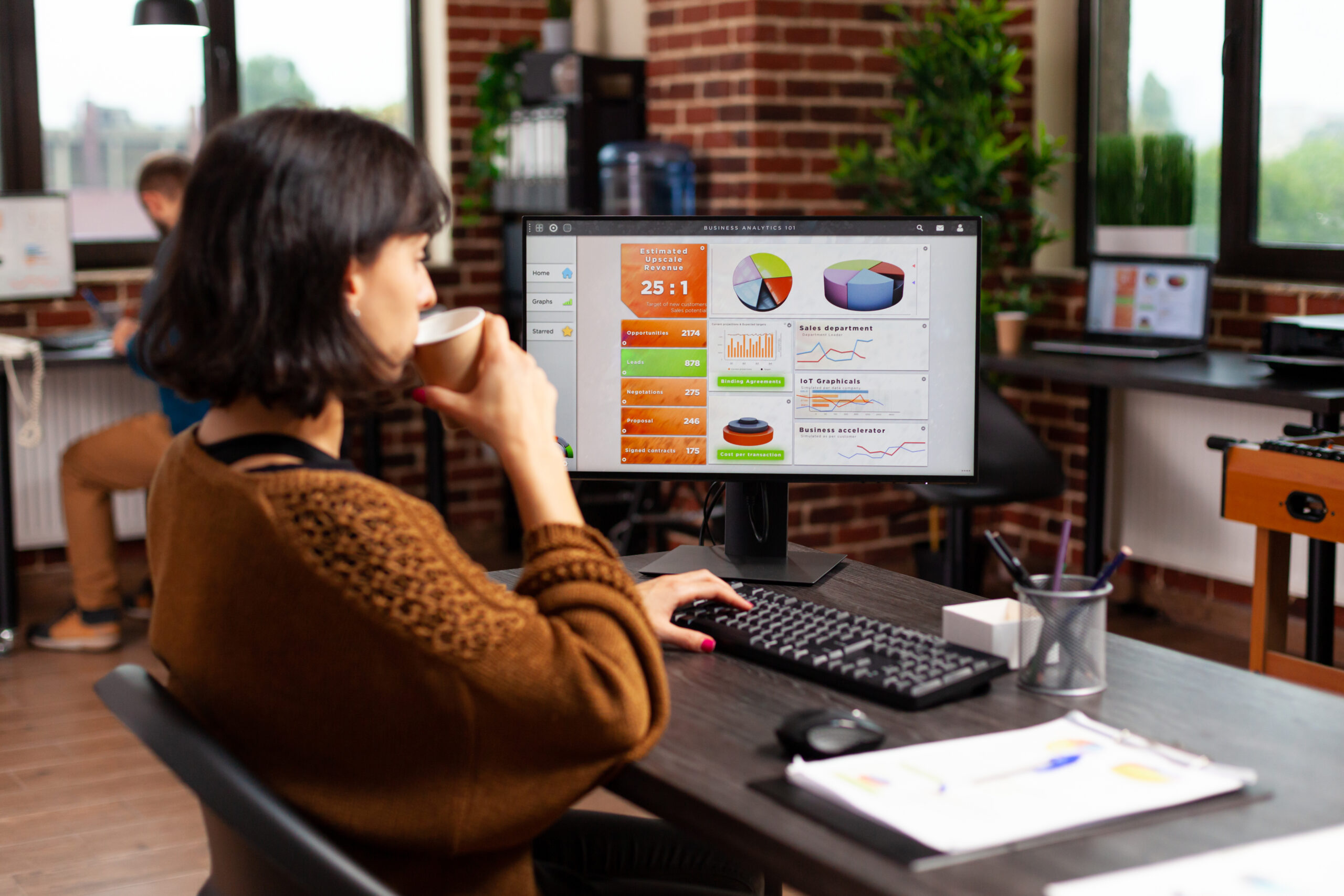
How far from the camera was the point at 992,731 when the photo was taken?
121cm

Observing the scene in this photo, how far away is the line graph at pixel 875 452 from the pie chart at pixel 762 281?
206 mm

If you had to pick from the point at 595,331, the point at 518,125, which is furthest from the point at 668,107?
the point at 595,331

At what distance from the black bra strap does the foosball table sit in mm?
1902

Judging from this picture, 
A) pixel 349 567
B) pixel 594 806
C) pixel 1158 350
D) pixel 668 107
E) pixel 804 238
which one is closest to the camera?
pixel 349 567

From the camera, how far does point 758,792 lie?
1.08 meters

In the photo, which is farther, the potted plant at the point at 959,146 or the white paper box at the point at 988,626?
the potted plant at the point at 959,146

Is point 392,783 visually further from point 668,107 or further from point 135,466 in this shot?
point 668,107

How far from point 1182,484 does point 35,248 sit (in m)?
3.56

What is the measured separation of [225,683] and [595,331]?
82cm

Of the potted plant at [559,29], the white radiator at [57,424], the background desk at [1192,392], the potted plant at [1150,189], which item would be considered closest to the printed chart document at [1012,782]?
the background desk at [1192,392]

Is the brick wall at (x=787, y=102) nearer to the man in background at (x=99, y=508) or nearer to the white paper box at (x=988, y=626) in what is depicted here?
the man in background at (x=99, y=508)

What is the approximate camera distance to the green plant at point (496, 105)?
5.05 meters

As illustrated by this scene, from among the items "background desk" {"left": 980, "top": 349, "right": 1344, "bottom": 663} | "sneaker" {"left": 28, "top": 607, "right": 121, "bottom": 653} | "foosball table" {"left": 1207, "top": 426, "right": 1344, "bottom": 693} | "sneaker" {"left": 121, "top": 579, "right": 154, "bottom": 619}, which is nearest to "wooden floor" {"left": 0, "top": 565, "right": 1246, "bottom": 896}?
"sneaker" {"left": 28, "top": 607, "right": 121, "bottom": 653}

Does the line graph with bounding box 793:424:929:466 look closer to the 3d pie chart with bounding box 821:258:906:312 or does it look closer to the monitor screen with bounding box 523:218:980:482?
the monitor screen with bounding box 523:218:980:482
